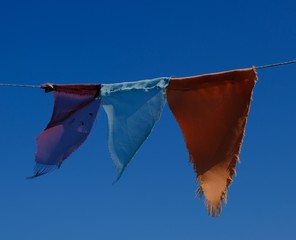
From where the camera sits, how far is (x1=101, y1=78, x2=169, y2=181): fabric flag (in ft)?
14.9

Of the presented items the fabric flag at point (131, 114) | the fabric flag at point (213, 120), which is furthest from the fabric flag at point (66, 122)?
the fabric flag at point (213, 120)

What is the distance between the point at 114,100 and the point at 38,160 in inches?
30.0

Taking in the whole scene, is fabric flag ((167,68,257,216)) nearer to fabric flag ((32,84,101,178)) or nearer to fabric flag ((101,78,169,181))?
fabric flag ((101,78,169,181))

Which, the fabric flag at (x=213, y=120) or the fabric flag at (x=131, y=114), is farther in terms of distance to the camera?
the fabric flag at (x=131, y=114)

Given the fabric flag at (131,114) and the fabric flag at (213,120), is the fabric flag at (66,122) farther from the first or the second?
the fabric flag at (213,120)

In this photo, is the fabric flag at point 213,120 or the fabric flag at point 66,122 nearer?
the fabric flag at point 213,120

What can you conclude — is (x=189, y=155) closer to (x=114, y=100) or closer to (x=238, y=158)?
(x=238, y=158)

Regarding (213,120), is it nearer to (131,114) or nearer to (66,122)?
(131,114)

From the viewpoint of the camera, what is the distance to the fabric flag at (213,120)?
428cm

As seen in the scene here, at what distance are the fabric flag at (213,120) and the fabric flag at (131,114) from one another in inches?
5.3

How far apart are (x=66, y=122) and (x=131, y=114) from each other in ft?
2.01

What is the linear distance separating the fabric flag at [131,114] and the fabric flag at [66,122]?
0.59ft

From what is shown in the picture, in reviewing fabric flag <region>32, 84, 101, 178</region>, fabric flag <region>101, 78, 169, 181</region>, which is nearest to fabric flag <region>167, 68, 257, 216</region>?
fabric flag <region>101, 78, 169, 181</region>

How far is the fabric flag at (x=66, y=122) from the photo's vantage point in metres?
4.89
